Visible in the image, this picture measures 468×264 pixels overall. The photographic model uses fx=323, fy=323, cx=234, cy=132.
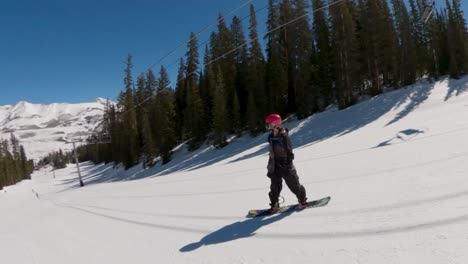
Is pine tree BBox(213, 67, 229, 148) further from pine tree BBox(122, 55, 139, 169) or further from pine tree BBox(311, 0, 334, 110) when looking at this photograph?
pine tree BBox(122, 55, 139, 169)

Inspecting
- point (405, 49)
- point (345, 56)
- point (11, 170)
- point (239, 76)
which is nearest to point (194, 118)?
point (239, 76)

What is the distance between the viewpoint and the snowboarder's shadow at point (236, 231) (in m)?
5.45

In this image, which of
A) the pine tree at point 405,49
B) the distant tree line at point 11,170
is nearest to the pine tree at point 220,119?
the pine tree at point 405,49

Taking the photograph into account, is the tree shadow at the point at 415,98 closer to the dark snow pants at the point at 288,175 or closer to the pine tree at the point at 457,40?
the pine tree at the point at 457,40

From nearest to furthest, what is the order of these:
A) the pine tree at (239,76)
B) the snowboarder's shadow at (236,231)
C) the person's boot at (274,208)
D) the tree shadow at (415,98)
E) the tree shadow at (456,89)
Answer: the snowboarder's shadow at (236,231)
the person's boot at (274,208)
the tree shadow at (415,98)
the tree shadow at (456,89)
the pine tree at (239,76)

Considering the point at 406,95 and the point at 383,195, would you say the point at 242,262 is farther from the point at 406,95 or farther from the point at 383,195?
the point at 406,95

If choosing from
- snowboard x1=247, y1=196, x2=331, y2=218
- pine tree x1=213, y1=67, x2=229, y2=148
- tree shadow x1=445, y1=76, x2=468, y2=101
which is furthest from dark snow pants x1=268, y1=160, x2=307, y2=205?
pine tree x1=213, y1=67, x2=229, y2=148

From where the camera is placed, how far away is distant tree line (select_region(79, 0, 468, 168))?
34094 mm

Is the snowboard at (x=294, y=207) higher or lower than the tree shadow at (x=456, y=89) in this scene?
lower

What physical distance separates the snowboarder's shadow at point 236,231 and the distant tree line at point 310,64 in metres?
24.6

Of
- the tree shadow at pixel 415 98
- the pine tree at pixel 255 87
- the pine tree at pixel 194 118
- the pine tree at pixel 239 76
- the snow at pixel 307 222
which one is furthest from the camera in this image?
the pine tree at pixel 194 118

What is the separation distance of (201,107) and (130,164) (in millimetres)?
21886

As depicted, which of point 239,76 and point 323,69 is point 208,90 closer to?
point 239,76

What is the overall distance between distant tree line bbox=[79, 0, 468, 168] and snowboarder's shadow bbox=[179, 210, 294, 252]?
24.6 m
